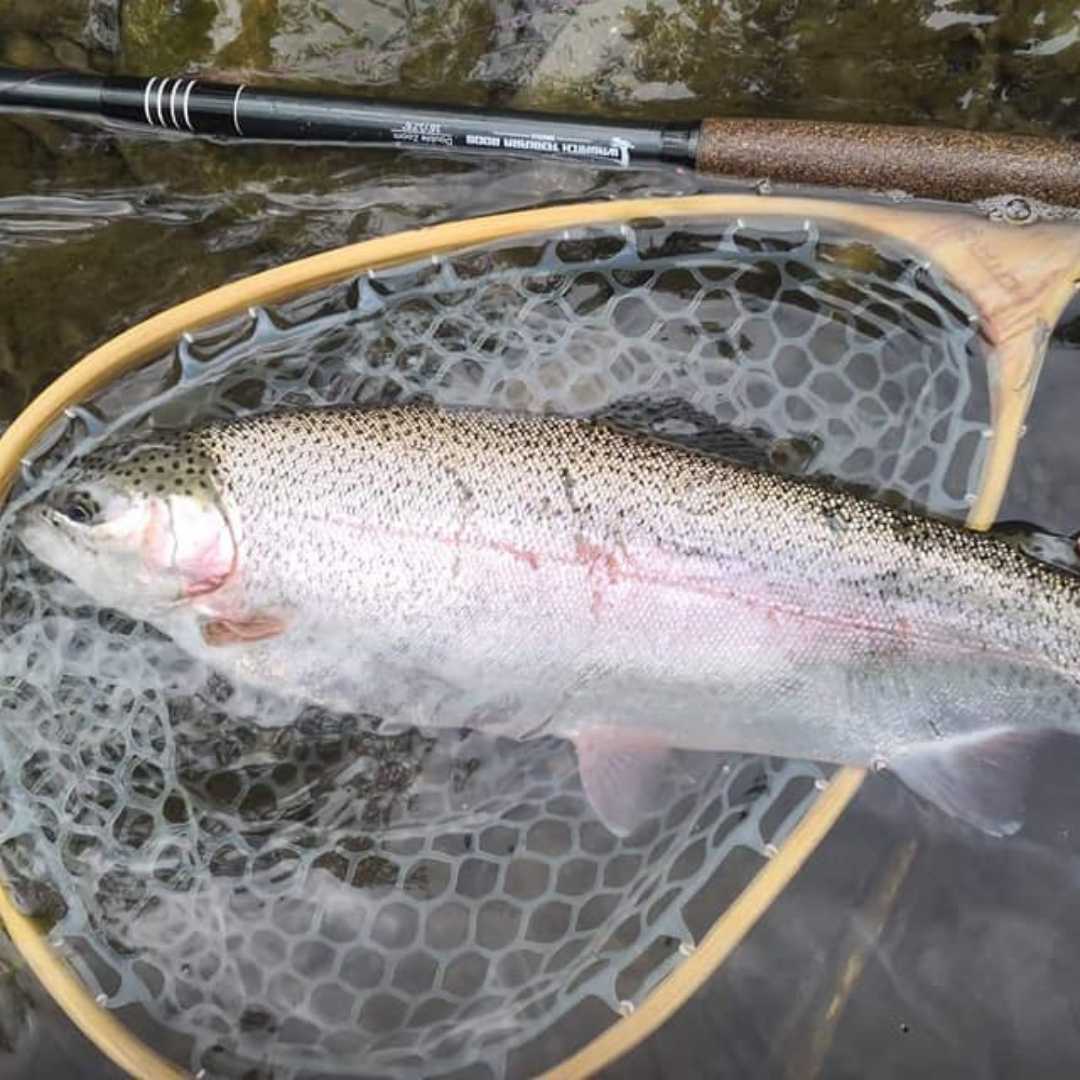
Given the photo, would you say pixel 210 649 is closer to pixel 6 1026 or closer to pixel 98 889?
pixel 98 889

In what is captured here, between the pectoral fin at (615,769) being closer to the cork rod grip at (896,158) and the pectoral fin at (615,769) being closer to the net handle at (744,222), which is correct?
the net handle at (744,222)

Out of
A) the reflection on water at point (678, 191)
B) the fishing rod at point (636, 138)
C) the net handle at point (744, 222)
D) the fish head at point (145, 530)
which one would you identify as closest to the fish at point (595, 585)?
the fish head at point (145, 530)

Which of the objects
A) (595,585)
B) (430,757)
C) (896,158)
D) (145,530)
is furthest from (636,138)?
(430,757)

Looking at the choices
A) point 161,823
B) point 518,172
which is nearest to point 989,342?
point 518,172

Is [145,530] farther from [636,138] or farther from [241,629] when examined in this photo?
[636,138]

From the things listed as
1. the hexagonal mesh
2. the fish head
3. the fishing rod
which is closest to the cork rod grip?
the fishing rod

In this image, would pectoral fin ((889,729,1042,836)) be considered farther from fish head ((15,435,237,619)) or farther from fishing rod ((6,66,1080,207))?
fish head ((15,435,237,619))
